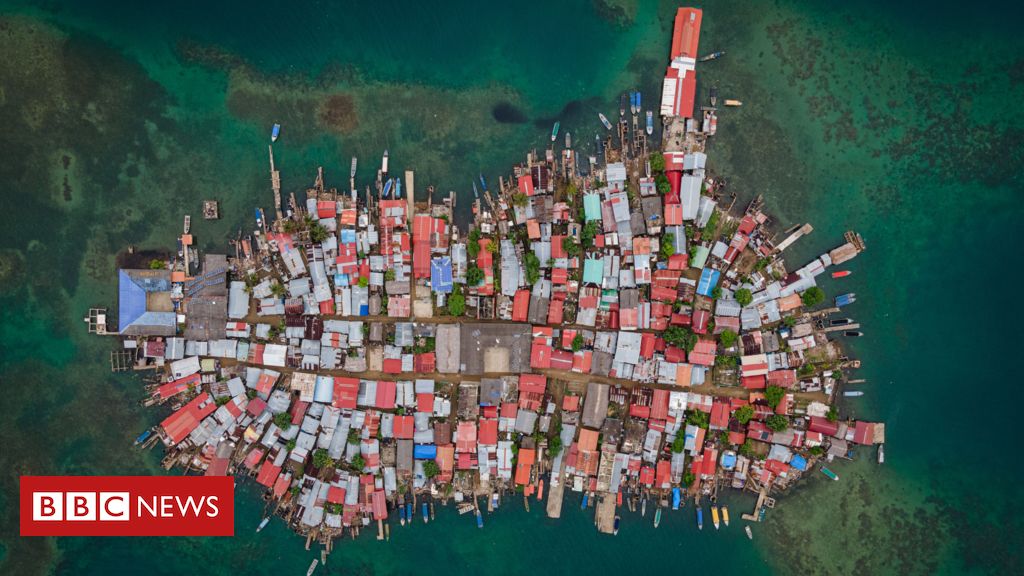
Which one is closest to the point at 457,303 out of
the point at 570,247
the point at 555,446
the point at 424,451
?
the point at 570,247

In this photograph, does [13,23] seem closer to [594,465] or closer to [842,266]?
[594,465]

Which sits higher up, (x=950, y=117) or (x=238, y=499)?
(x=950, y=117)

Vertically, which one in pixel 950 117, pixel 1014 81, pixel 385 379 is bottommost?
pixel 385 379

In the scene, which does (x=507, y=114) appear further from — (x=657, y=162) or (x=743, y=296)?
(x=743, y=296)

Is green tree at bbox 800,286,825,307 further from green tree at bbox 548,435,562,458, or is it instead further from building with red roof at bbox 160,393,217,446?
building with red roof at bbox 160,393,217,446

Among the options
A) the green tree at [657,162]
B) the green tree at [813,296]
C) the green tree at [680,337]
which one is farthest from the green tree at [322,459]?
the green tree at [813,296]

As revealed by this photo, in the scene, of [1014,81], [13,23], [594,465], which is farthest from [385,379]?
[1014,81]

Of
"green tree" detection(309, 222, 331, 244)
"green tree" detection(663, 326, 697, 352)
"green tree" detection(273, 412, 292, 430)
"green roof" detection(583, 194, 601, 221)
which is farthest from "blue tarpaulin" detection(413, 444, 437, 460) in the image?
"green roof" detection(583, 194, 601, 221)
